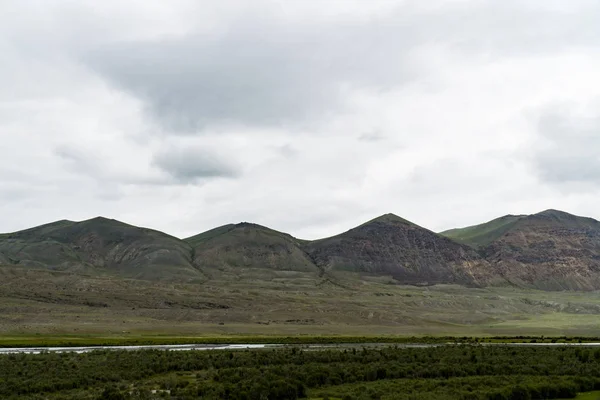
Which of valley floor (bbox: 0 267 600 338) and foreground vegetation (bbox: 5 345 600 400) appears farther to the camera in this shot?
valley floor (bbox: 0 267 600 338)

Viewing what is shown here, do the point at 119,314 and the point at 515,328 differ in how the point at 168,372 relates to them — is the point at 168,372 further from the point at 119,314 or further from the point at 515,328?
the point at 515,328

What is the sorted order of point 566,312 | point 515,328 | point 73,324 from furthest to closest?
1. point 566,312
2. point 515,328
3. point 73,324

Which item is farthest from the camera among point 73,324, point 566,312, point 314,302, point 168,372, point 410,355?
point 566,312

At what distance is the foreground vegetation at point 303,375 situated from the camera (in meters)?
28.1

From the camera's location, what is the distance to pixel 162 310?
116188 millimetres

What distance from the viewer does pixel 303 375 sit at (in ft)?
108

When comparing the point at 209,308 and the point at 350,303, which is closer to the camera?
the point at 209,308

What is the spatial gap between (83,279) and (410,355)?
123430 mm

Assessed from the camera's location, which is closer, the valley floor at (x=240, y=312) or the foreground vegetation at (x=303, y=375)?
the foreground vegetation at (x=303, y=375)

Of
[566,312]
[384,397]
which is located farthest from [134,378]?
[566,312]

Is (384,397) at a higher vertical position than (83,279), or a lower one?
lower

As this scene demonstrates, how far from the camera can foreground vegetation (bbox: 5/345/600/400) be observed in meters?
28.1

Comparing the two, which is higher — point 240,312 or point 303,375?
point 240,312

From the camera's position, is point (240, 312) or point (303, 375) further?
point (240, 312)
